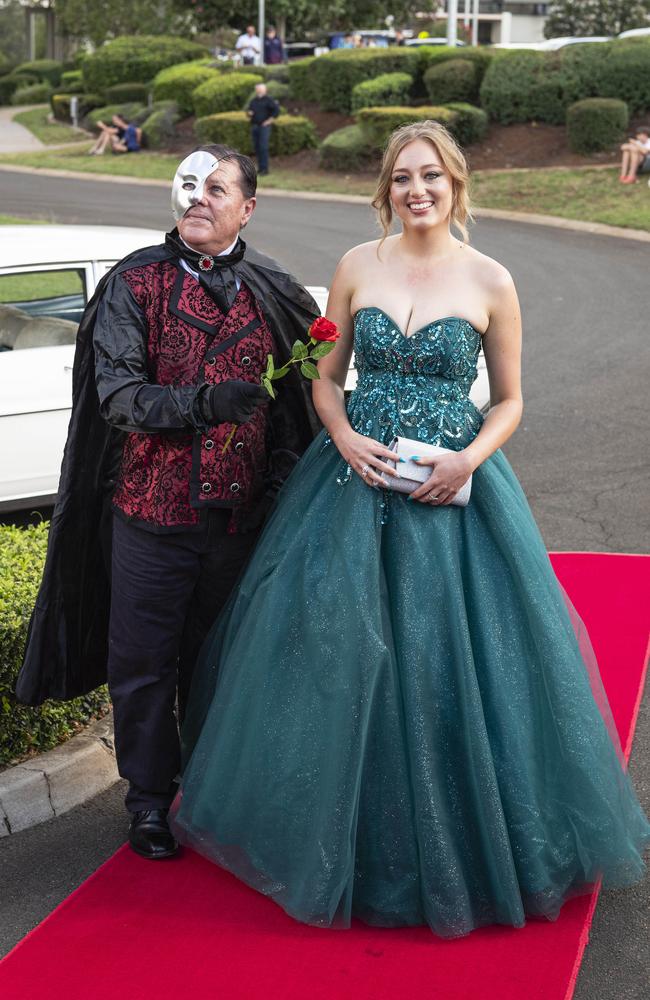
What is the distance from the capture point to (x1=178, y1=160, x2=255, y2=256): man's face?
3.65m

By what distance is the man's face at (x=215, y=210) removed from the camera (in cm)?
365

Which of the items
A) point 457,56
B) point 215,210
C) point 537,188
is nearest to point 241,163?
point 215,210

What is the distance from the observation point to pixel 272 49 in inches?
1467

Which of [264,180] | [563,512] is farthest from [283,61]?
[563,512]

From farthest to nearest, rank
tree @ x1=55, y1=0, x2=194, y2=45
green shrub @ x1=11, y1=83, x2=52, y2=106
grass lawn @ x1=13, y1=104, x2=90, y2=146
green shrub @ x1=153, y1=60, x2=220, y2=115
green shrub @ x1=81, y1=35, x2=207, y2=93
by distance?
1. tree @ x1=55, y1=0, x2=194, y2=45
2. green shrub @ x1=11, y1=83, x2=52, y2=106
3. green shrub @ x1=81, y1=35, x2=207, y2=93
4. grass lawn @ x1=13, y1=104, x2=90, y2=146
5. green shrub @ x1=153, y1=60, x2=220, y2=115

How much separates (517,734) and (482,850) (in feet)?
1.08

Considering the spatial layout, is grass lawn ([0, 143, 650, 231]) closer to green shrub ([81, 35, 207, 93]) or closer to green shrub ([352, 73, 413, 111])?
green shrub ([352, 73, 413, 111])

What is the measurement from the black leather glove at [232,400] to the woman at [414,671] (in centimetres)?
38

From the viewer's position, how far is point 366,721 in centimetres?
344

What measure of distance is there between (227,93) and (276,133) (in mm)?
3585

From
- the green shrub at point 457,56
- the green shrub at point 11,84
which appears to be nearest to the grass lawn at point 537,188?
the green shrub at point 457,56

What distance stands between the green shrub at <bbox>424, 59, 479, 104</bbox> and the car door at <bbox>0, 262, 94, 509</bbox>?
20032 mm

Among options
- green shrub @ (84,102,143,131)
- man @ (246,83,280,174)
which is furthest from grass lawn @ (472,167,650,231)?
green shrub @ (84,102,143,131)

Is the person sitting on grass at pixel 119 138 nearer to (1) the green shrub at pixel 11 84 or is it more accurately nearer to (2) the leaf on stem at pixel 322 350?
(1) the green shrub at pixel 11 84
